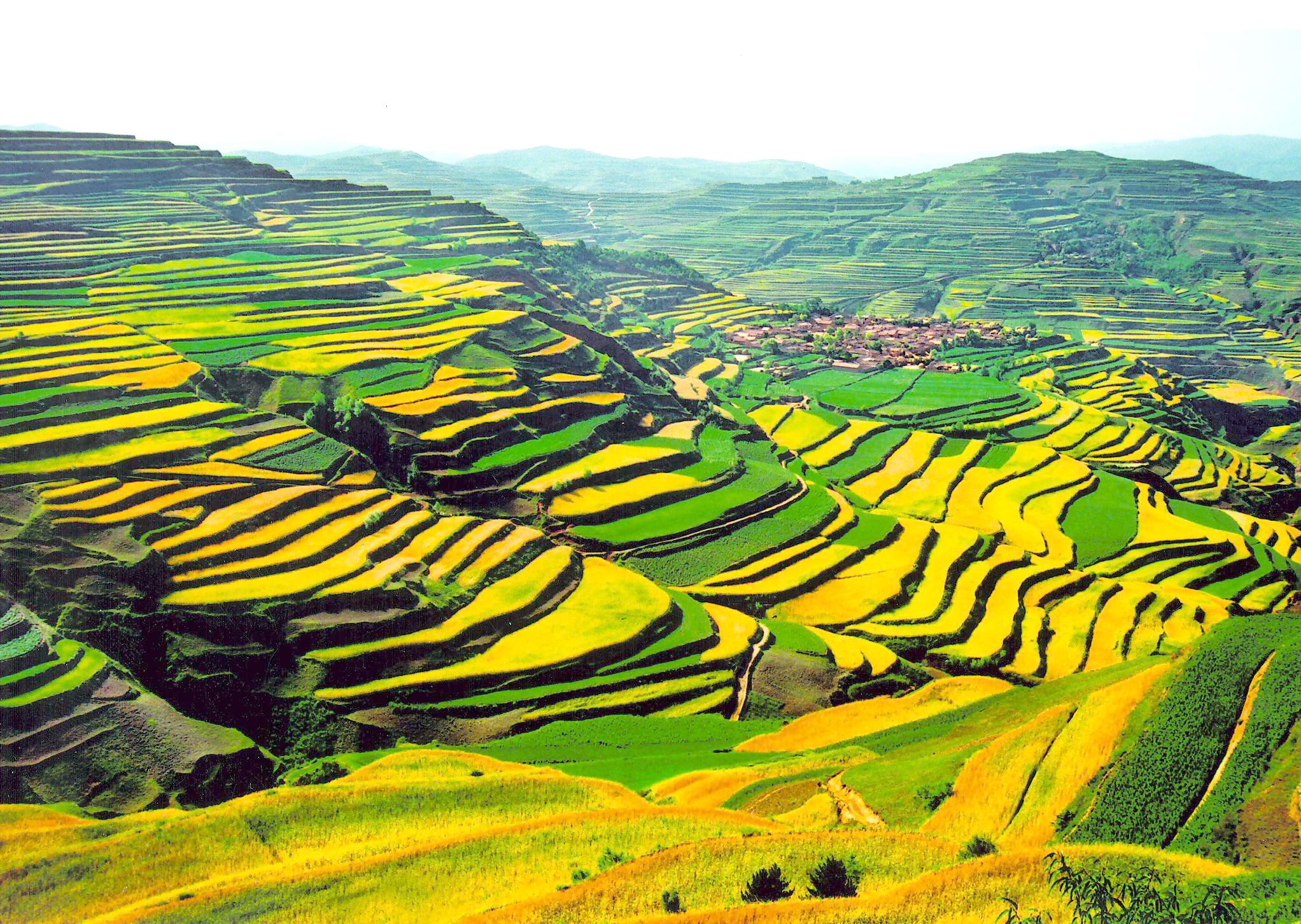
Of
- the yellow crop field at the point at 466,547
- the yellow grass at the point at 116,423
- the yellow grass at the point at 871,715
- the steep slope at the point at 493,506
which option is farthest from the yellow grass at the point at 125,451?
the yellow grass at the point at 871,715

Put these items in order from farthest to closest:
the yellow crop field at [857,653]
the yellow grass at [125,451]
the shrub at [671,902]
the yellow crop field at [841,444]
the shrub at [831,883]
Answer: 1. the yellow crop field at [841,444]
2. the yellow grass at [125,451]
3. the yellow crop field at [857,653]
4. the shrub at [831,883]
5. the shrub at [671,902]

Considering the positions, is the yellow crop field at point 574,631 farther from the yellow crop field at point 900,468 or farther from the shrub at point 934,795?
the yellow crop field at point 900,468

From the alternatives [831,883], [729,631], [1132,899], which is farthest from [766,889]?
[729,631]

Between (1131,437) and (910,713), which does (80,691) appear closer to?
(910,713)

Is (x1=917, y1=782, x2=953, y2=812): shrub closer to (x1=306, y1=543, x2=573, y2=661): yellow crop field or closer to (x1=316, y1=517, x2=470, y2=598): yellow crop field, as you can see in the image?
(x1=306, y1=543, x2=573, y2=661): yellow crop field

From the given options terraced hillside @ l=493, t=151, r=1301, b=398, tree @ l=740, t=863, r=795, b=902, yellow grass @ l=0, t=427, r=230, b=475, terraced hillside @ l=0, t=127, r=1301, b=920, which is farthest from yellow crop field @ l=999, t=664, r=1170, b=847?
terraced hillside @ l=493, t=151, r=1301, b=398

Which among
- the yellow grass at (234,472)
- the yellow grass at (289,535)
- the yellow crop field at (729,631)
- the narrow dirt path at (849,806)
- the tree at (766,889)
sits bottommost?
the narrow dirt path at (849,806)
